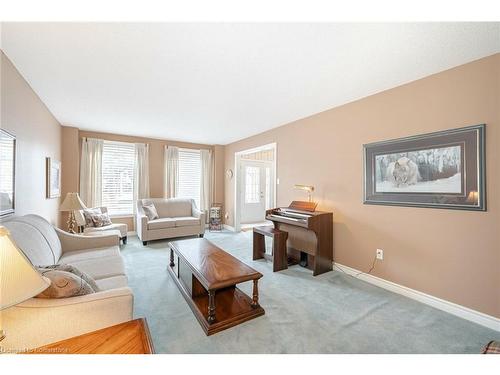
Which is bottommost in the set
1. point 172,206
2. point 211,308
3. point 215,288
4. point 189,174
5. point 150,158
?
point 211,308

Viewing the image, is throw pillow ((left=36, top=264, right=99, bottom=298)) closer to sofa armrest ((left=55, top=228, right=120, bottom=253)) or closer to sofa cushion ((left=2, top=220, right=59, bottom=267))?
sofa cushion ((left=2, top=220, right=59, bottom=267))

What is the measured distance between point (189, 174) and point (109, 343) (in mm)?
5092

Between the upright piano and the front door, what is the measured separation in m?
3.10

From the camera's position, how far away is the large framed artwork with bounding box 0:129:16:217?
5.97 ft

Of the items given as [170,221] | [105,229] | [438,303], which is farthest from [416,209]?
[105,229]

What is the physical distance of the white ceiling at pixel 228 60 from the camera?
5.21 ft

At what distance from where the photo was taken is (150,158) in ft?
17.3

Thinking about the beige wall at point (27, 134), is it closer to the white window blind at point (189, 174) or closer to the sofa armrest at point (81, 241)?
the sofa armrest at point (81, 241)

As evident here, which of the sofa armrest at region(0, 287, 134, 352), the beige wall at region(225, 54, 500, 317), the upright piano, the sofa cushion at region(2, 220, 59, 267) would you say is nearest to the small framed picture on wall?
the sofa cushion at region(2, 220, 59, 267)

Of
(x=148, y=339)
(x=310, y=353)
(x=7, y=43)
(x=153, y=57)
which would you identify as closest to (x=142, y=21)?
(x=153, y=57)

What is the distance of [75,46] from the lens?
5.81ft

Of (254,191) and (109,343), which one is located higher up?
(254,191)

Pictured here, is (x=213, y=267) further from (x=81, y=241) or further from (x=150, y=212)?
(x=150, y=212)


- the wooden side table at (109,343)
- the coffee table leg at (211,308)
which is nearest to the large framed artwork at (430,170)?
the coffee table leg at (211,308)
